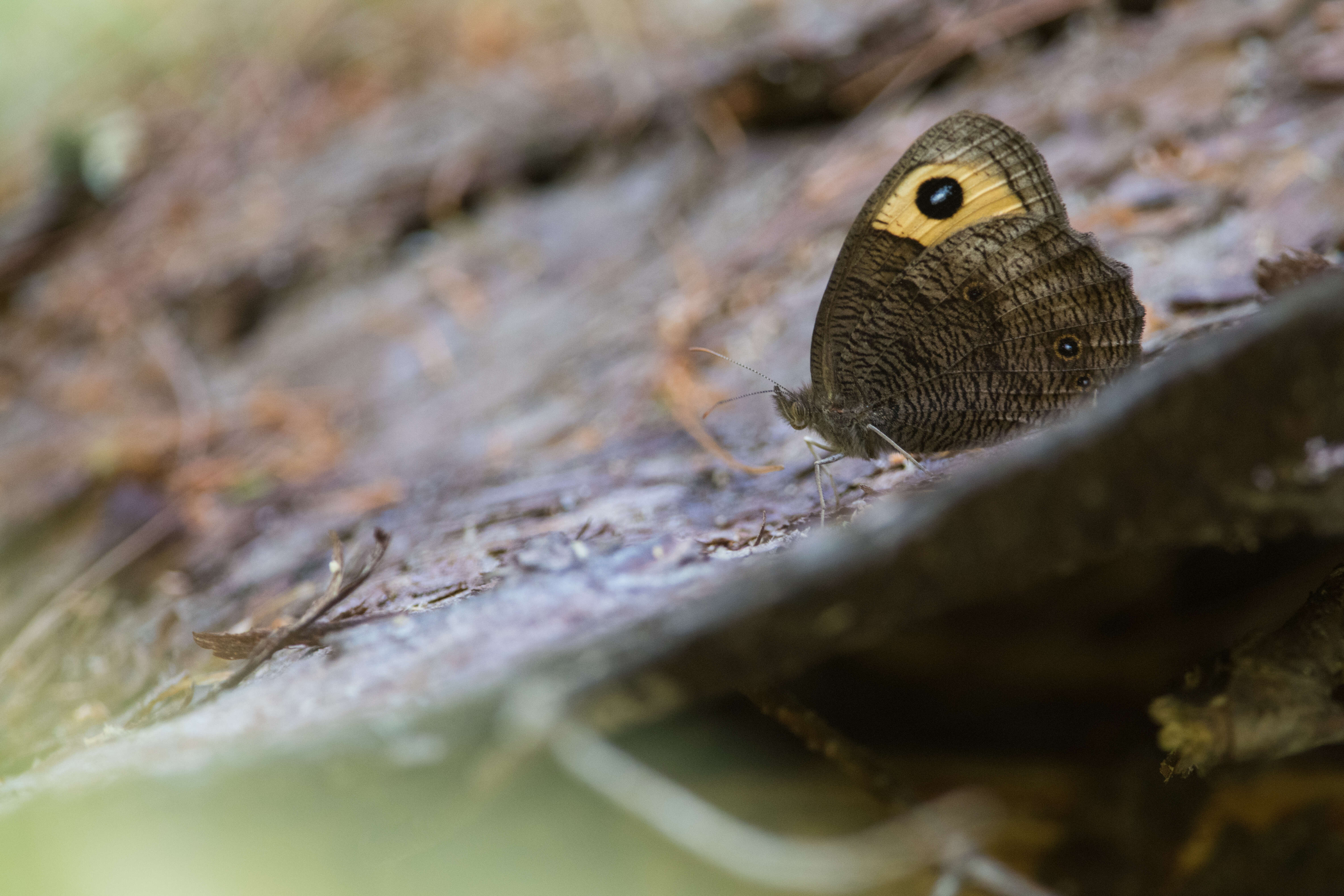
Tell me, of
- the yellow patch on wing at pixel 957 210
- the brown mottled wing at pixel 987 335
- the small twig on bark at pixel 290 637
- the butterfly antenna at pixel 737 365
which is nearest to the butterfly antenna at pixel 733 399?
the butterfly antenna at pixel 737 365

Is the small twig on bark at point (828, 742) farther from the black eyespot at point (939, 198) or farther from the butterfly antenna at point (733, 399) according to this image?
the black eyespot at point (939, 198)

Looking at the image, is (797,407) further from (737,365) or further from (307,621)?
(307,621)

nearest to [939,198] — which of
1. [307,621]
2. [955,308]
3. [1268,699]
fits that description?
[955,308]

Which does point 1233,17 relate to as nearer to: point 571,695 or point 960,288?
point 960,288

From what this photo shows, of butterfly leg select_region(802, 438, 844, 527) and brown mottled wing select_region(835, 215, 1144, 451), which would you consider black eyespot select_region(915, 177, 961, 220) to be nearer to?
brown mottled wing select_region(835, 215, 1144, 451)

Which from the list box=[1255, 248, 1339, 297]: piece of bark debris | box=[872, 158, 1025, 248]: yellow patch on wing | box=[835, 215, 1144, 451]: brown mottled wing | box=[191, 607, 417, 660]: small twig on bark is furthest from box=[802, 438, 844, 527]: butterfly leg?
box=[1255, 248, 1339, 297]: piece of bark debris

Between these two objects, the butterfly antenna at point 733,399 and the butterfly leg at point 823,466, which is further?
the butterfly antenna at point 733,399

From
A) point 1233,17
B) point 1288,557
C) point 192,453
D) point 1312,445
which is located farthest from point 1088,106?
point 192,453
